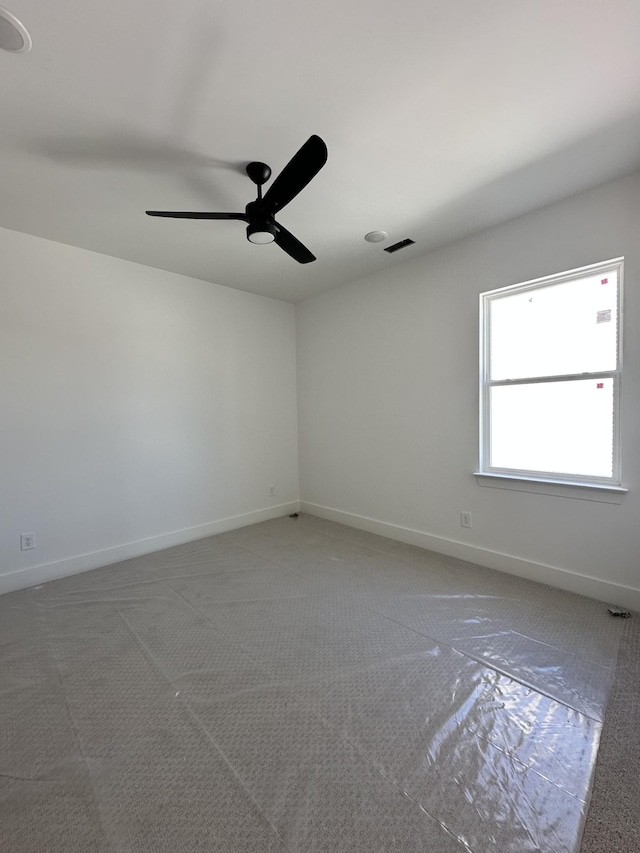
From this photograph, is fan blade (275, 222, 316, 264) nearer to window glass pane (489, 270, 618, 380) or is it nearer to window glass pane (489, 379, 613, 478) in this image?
window glass pane (489, 270, 618, 380)

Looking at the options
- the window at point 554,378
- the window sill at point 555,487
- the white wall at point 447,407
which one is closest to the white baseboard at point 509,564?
the white wall at point 447,407

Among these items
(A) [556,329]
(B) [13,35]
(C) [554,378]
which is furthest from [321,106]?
(C) [554,378]

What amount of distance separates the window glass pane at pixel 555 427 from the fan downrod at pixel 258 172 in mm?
2176

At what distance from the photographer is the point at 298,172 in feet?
4.97

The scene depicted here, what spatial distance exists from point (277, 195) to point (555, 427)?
2.36 m

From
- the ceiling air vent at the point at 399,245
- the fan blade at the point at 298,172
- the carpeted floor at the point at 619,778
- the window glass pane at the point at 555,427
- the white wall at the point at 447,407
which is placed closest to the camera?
the carpeted floor at the point at 619,778

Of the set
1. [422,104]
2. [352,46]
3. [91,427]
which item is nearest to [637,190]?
[422,104]

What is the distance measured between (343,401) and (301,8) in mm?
2925

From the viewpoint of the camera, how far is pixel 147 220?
246 centimetres

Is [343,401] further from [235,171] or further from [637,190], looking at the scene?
[637,190]

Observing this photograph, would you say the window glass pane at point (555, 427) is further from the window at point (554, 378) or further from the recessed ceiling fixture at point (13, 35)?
the recessed ceiling fixture at point (13, 35)

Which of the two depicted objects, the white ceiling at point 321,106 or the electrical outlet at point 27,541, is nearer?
the white ceiling at point 321,106

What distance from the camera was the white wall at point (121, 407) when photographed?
8.64 ft

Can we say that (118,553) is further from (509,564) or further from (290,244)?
(509,564)
